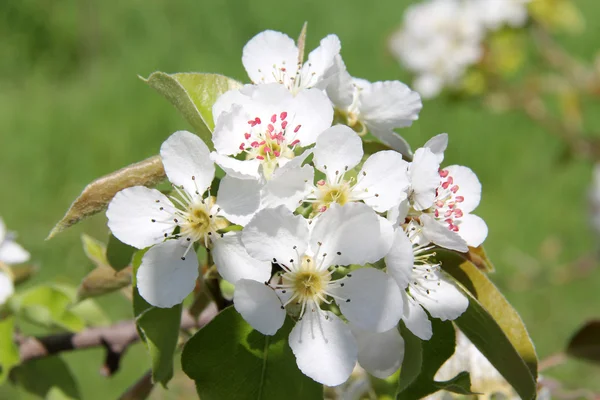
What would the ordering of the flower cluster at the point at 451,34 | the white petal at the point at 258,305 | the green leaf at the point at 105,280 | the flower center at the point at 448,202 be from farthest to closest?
the flower cluster at the point at 451,34 → the green leaf at the point at 105,280 → the flower center at the point at 448,202 → the white petal at the point at 258,305

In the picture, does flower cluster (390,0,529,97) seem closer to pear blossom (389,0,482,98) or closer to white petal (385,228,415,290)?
pear blossom (389,0,482,98)

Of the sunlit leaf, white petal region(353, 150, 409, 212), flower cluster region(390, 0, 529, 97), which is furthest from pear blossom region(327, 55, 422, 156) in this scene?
flower cluster region(390, 0, 529, 97)

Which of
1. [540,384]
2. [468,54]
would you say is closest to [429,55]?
[468,54]

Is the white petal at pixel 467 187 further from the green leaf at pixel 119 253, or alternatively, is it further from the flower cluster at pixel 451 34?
the flower cluster at pixel 451 34

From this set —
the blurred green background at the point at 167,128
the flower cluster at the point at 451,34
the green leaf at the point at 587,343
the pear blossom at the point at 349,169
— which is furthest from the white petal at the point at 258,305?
the blurred green background at the point at 167,128

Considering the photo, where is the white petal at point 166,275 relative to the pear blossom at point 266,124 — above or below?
below
